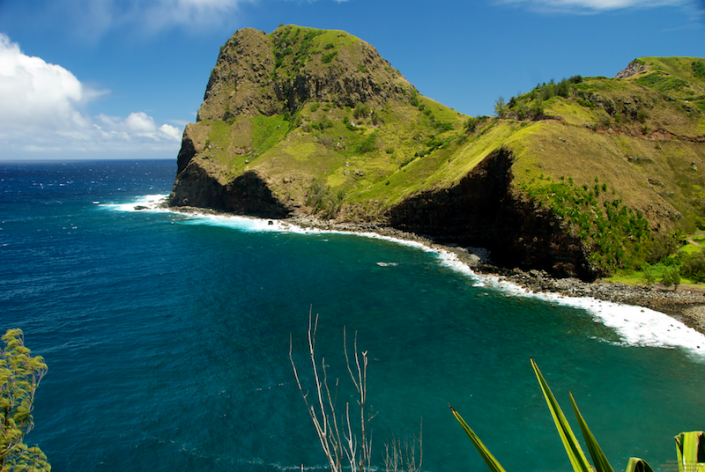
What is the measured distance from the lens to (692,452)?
4004 millimetres

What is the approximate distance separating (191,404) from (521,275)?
Result: 42.5m

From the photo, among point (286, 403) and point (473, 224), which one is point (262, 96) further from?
point (286, 403)

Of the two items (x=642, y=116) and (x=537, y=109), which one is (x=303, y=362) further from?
(x=642, y=116)

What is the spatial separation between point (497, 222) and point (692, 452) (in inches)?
2260

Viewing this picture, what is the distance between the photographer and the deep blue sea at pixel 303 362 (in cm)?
2256

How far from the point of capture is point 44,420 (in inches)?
982

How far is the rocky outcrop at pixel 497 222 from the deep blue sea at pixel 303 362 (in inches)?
320

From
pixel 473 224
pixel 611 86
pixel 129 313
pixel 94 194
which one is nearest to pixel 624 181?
pixel 473 224

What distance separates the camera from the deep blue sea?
888 inches

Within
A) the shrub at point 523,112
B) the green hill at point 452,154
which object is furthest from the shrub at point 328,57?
the shrub at point 523,112

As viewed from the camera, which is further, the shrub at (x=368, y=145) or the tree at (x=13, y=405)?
the shrub at (x=368, y=145)

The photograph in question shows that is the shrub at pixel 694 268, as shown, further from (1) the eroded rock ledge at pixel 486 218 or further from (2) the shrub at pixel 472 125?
(2) the shrub at pixel 472 125

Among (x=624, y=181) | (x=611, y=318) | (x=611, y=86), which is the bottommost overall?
(x=611, y=318)

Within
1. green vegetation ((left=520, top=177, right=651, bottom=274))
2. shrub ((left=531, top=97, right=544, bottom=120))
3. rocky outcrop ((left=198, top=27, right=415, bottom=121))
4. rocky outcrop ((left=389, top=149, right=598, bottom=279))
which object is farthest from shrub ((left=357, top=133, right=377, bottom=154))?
green vegetation ((left=520, top=177, right=651, bottom=274))
